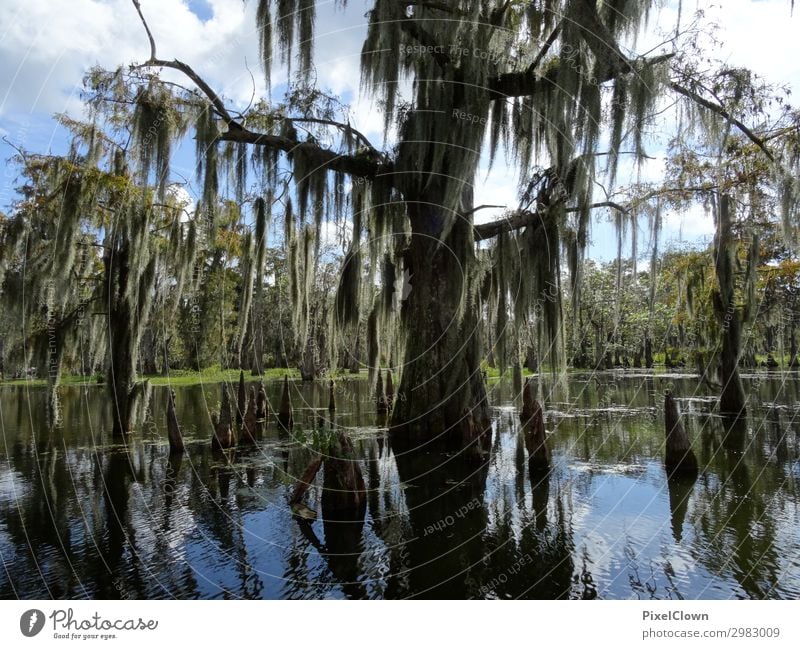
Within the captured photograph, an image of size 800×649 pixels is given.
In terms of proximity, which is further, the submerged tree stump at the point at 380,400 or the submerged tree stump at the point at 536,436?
the submerged tree stump at the point at 380,400

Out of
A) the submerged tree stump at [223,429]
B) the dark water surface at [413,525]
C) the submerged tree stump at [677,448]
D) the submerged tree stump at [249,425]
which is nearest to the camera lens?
the dark water surface at [413,525]

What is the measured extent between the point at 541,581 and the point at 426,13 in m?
9.45

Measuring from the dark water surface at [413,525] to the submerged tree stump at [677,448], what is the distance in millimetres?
378

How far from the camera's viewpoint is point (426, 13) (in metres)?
9.92

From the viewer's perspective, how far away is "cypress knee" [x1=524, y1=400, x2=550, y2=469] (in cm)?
944

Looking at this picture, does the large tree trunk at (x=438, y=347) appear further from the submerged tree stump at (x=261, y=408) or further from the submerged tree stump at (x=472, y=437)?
the submerged tree stump at (x=261, y=408)

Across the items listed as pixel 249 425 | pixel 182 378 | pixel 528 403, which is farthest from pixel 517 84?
pixel 182 378

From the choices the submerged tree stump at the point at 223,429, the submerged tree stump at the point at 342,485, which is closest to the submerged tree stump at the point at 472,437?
the submerged tree stump at the point at 342,485

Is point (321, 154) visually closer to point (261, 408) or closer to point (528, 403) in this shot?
point (528, 403)

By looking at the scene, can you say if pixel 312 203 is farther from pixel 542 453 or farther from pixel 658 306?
pixel 658 306
